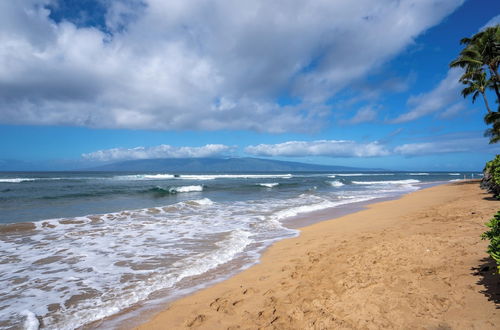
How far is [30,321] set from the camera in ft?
13.6

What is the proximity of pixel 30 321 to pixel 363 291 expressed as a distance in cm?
527

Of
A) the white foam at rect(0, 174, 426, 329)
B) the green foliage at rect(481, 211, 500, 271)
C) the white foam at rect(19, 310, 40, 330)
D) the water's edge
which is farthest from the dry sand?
the white foam at rect(19, 310, 40, 330)

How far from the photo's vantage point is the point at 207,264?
6484 millimetres

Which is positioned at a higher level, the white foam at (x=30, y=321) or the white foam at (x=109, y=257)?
the white foam at (x=109, y=257)

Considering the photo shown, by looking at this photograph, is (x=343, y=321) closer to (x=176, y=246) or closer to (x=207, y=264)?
(x=207, y=264)

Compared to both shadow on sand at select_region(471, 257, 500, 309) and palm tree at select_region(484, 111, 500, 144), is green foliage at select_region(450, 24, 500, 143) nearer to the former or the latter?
palm tree at select_region(484, 111, 500, 144)

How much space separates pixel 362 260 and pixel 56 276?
22.2 feet

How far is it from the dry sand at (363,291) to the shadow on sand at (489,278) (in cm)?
1

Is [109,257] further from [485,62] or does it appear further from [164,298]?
[485,62]

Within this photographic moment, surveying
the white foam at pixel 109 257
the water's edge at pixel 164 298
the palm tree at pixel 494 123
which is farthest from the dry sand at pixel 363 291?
the palm tree at pixel 494 123

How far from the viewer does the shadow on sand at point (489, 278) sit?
3.28m

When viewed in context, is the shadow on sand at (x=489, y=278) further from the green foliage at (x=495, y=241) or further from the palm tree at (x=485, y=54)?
the palm tree at (x=485, y=54)

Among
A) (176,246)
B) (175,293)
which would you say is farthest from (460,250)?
(176,246)

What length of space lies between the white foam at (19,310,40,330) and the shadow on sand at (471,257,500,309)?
6.37m
